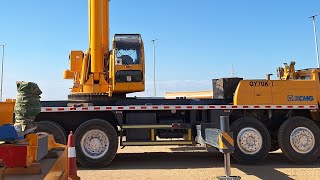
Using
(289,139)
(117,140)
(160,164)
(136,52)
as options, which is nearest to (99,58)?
(136,52)

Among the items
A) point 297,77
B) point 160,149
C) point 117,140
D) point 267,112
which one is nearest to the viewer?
point 117,140

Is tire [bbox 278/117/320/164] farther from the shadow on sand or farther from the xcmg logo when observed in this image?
the xcmg logo

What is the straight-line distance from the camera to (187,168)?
867 centimetres

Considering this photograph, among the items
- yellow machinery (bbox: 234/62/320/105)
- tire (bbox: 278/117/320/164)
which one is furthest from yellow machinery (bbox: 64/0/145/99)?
tire (bbox: 278/117/320/164)

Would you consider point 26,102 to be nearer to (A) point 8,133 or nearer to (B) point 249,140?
(A) point 8,133

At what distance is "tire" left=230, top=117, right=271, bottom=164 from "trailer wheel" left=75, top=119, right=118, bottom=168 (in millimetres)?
3411

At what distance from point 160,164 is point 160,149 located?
3.25 meters

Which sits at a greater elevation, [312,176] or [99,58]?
[99,58]

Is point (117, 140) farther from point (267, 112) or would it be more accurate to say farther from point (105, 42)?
point (267, 112)

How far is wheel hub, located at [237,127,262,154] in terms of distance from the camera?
30.3 feet

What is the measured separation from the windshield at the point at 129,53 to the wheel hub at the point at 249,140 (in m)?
3.72

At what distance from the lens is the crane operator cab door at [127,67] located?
984cm

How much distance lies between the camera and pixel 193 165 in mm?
9141

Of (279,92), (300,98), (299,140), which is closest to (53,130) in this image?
(279,92)
